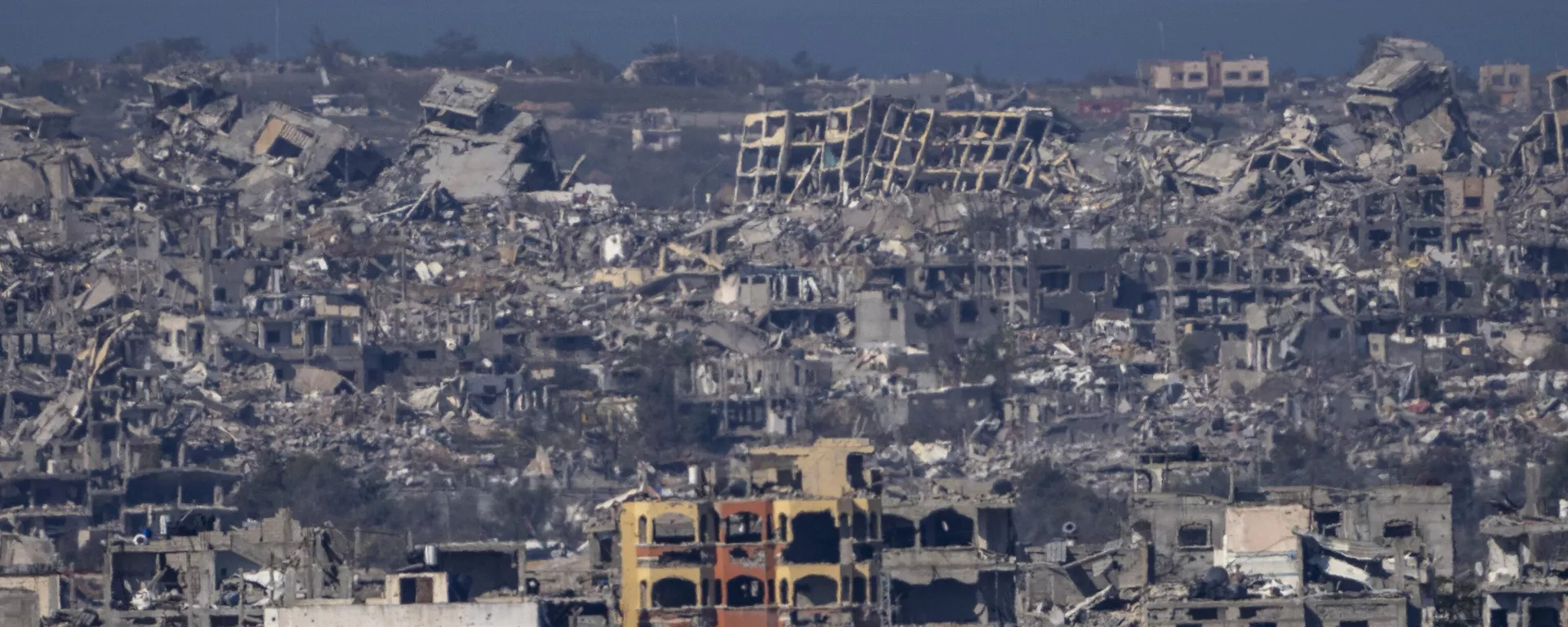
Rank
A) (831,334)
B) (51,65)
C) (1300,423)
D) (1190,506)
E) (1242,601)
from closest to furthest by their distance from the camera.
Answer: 1. (1242,601)
2. (1190,506)
3. (1300,423)
4. (831,334)
5. (51,65)

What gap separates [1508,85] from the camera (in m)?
110

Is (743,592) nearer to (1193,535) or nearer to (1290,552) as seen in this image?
(1290,552)

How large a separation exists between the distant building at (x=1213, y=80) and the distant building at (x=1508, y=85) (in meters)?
5.17

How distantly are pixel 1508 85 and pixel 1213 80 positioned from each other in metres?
6.91

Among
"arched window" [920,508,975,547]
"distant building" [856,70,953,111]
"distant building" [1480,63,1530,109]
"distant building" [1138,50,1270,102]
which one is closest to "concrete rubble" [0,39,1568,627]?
"arched window" [920,508,975,547]

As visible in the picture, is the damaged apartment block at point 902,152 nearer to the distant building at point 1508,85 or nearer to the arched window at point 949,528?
the distant building at point 1508,85

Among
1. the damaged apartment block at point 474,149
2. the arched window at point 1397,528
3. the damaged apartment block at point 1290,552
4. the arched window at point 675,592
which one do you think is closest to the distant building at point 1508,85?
the damaged apartment block at point 474,149

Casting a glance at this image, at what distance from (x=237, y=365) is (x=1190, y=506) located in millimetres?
24312

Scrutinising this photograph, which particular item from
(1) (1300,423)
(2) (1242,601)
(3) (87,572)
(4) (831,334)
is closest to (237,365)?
(4) (831,334)

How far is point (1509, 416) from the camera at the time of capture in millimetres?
62594

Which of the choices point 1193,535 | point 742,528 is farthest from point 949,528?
point 742,528

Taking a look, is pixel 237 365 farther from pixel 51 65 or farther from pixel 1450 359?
pixel 51 65

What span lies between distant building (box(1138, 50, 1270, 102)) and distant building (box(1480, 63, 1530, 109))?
5168 mm

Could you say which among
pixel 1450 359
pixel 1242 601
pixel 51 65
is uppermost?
pixel 51 65
